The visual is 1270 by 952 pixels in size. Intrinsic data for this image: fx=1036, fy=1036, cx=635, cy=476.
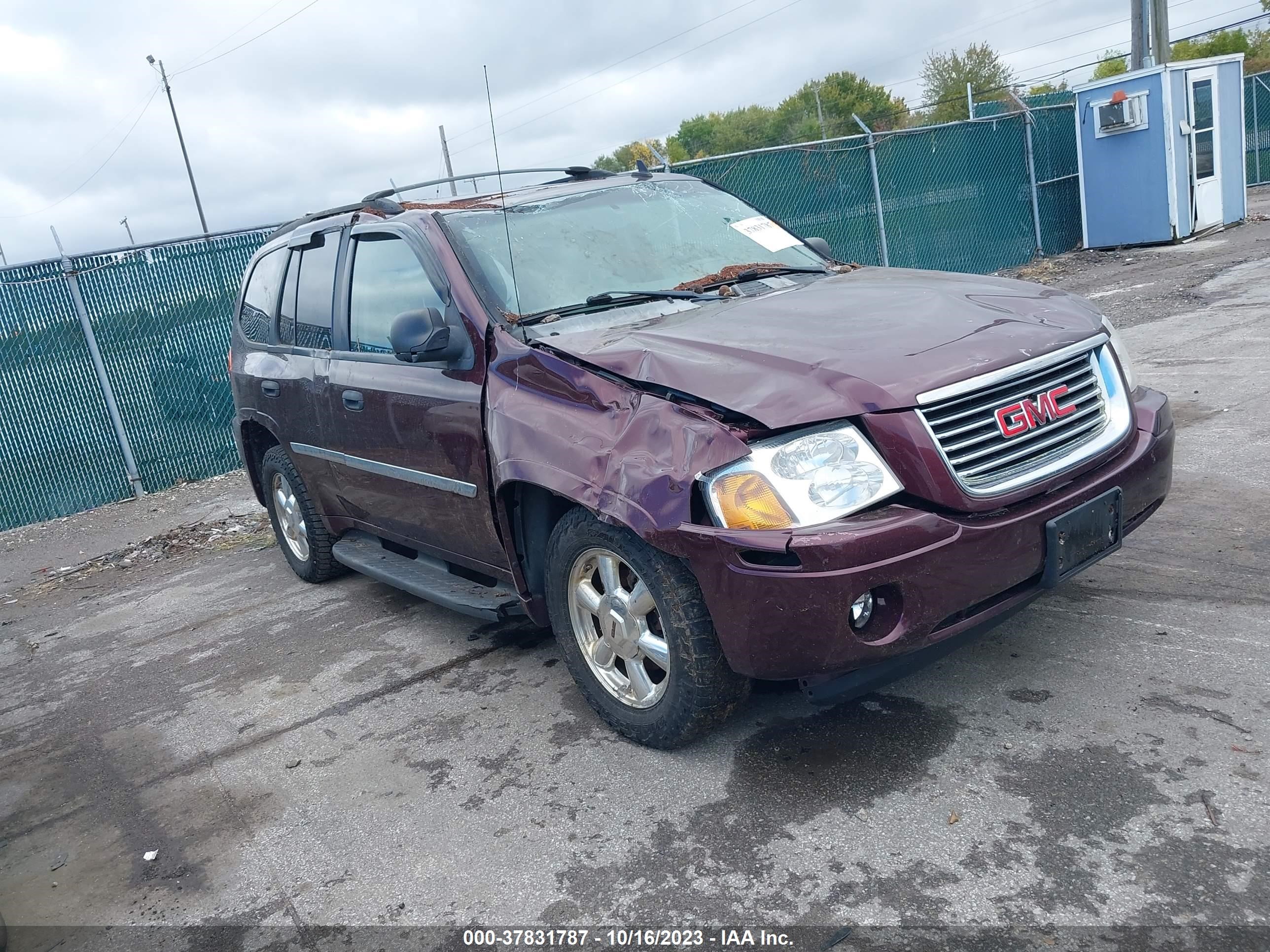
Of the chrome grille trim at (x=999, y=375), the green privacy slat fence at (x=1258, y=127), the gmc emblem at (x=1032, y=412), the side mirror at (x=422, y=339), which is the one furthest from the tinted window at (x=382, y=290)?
the green privacy slat fence at (x=1258, y=127)

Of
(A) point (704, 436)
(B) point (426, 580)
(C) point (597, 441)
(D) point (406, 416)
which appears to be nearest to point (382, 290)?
(D) point (406, 416)

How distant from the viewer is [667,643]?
3180 mm

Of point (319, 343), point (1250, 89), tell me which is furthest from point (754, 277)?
point (1250, 89)

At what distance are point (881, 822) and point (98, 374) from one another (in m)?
8.81

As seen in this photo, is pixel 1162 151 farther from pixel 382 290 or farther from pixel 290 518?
pixel 382 290

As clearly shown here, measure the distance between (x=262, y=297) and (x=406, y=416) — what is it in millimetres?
2015

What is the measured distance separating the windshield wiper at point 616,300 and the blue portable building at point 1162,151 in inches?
506

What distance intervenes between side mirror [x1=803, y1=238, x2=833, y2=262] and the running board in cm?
214

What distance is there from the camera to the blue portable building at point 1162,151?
14.2m

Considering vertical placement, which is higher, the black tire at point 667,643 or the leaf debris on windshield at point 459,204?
the leaf debris on windshield at point 459,204

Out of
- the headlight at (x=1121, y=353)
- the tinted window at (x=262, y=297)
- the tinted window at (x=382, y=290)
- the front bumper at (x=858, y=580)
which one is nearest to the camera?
the front bumper at (x=858, y=580)

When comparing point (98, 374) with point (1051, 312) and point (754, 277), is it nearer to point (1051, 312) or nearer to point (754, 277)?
point (754, 277)

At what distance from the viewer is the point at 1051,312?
3.51 meters

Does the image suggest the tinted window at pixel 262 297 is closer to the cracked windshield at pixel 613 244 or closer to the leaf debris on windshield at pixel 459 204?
the leaf debris on windshield at pixel 459 204
